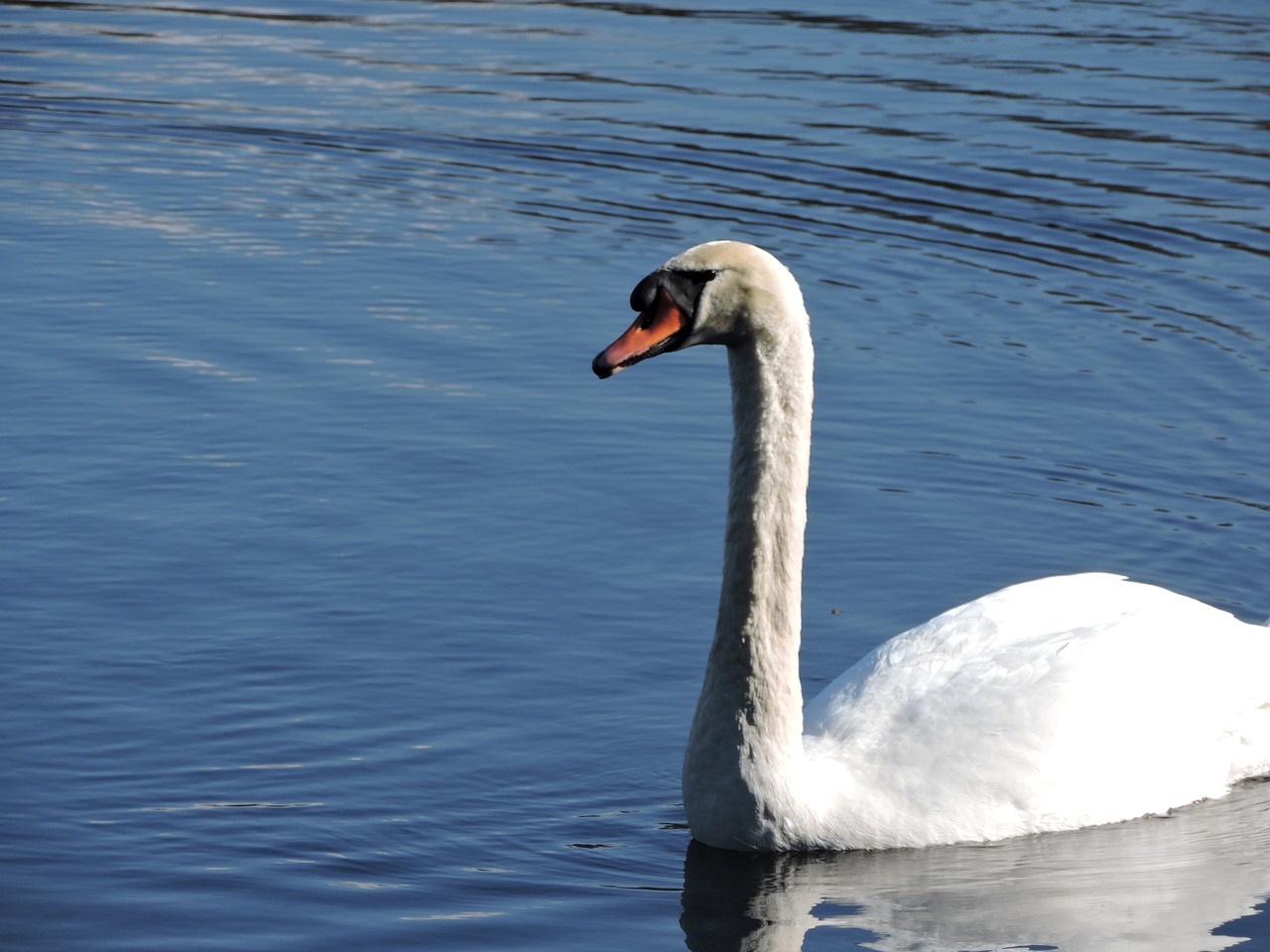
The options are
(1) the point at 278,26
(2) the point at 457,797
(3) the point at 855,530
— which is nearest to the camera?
(2) the point at 457,797

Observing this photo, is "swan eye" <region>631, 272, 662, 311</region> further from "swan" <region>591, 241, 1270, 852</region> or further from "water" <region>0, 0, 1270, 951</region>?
"water" <region>0, 0, 1270, 951</region>

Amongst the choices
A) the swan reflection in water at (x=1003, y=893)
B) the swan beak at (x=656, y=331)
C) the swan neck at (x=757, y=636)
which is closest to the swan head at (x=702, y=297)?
the swan beak at (x=656, y=331)

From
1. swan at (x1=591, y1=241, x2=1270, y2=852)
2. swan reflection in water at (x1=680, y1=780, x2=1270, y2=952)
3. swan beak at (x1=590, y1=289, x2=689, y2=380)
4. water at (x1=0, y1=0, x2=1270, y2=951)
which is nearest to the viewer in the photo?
swan reflection in water at (x1=680, y1=780, x2=1270, y2=952)

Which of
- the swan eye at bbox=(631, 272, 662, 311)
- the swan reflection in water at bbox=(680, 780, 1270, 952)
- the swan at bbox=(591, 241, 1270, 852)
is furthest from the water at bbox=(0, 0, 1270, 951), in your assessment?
the swan eye at bbox=(631, 272, 662, 311)

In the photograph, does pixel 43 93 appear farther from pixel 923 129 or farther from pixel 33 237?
pixel 923 129

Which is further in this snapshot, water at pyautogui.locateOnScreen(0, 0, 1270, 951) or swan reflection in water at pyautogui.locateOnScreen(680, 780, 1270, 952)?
water at pyautogui.locateOnScreen(0, 0, 1270, 951)

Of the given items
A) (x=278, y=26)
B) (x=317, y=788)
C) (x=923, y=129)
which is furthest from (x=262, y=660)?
(x=278, y=26)

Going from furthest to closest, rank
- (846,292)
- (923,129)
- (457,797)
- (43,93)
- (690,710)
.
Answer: (43,93) → (923,129) → (846,292) → (690,710) → (457,797)

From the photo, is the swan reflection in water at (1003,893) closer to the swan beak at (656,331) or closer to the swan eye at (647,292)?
the swan beak at (656,331)

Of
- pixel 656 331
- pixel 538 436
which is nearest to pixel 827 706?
pixel 656 331

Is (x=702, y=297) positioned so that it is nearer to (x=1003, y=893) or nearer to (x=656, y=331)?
(x=656, y=331)

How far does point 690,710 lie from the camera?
8617mm

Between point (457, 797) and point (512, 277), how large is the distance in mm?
6882

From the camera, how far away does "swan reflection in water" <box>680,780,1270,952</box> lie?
22.4ft
